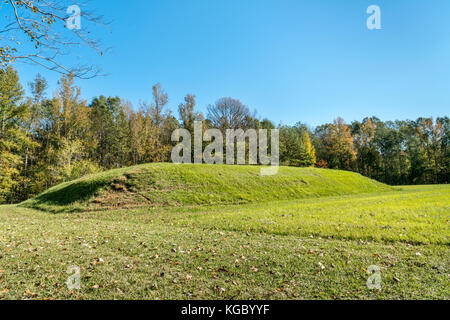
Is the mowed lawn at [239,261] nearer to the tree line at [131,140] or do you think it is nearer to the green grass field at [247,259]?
the green grass field at [247,259]

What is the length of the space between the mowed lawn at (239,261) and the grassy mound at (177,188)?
873 cm

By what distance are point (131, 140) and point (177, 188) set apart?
2550 centimetres

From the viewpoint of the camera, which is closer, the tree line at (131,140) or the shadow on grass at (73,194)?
the shadow on grass at (73,194)

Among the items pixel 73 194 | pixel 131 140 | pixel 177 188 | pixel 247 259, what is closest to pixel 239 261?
pixel 247 259

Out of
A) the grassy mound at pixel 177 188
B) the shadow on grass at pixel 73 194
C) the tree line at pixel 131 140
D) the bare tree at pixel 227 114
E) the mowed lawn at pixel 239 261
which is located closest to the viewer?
the mowed lawn at pixel 239 261

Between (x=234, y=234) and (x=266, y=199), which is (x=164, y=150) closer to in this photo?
(x=266, y=199)

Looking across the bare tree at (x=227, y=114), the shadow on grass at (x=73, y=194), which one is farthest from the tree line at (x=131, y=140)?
the shadow on grass at (x=73, y=194)

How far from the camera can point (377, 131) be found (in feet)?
196

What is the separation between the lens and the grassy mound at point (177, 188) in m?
17.9

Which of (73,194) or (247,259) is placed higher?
(73,194)

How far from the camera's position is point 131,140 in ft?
134

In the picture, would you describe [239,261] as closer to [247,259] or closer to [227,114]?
[247,259]
